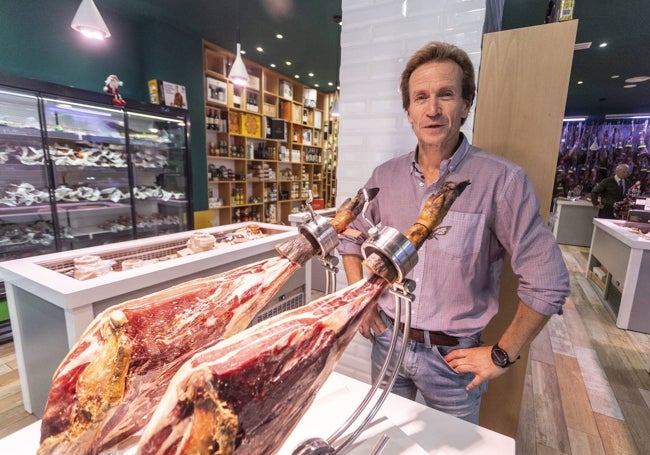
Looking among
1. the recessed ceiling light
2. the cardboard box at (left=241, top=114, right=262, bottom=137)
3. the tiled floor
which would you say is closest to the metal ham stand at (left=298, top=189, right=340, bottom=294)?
the tiled floor

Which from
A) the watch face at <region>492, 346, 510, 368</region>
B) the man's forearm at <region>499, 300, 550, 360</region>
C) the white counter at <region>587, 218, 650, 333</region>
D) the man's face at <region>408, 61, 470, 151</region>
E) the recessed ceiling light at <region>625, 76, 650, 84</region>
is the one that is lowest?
the white counter at <region>587, 218, 650, 333</region>

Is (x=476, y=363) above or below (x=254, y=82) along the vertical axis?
below

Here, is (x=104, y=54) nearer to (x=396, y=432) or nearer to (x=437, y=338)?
(x=437, y=338)

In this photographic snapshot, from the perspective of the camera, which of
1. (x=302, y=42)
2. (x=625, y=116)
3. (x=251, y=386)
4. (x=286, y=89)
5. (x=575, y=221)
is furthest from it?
(x=625, y=116)

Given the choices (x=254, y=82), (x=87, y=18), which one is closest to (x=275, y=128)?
(x=254, y=82)

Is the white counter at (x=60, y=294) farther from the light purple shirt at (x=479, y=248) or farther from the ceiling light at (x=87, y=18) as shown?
the ceiling light at (x=87, y=18)

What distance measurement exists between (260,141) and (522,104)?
213 inches

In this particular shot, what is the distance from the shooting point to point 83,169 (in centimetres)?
335

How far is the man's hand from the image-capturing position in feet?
3.05

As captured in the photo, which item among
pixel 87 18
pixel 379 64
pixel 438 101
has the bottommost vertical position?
pixel 438 101

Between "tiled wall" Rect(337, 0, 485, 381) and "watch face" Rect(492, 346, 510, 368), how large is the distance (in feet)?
3.59

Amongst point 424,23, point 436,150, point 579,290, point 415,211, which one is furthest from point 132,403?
point 579,290

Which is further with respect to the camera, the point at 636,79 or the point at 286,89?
the point at 286,89

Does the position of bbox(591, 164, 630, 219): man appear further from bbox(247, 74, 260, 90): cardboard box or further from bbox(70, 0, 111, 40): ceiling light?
bbox(70, 0, 111, 40): ceiling light
